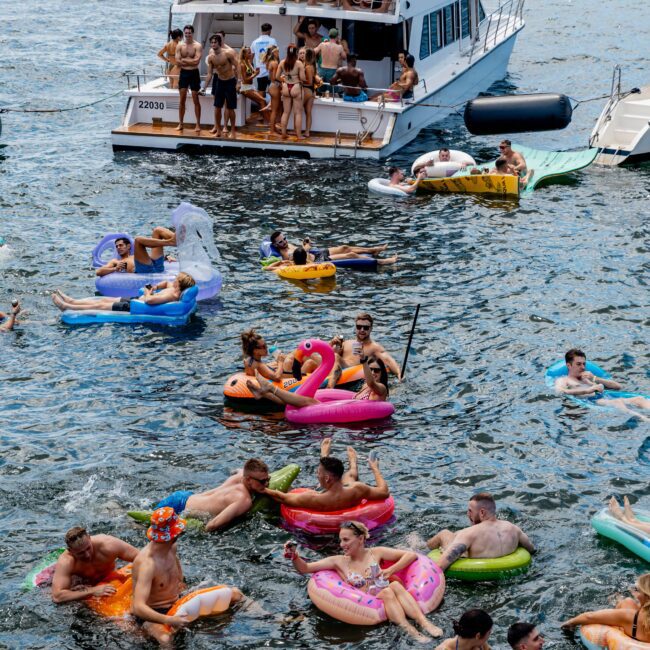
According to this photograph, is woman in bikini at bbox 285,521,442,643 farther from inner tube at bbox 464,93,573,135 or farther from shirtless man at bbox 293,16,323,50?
shirtless man at bbox 293,16,323,50

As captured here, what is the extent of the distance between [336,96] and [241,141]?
239 centimetres

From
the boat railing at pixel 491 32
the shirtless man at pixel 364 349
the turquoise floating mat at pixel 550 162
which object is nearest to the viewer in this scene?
the shirtless man at pixel 364 349

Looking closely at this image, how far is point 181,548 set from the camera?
11.3 m

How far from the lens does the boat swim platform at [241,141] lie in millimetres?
23812

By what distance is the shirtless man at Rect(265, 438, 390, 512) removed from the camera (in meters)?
11.4

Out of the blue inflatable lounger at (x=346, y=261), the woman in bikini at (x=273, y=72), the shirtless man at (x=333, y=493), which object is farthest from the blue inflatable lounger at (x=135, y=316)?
the woman in bikini at (x=273, y=72)

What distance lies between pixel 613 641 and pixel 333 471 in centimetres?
337

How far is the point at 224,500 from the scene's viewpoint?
1159 centimetres

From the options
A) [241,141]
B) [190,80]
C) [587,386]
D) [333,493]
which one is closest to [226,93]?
[190,80]

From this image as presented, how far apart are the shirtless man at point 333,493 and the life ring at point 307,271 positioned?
7007mm

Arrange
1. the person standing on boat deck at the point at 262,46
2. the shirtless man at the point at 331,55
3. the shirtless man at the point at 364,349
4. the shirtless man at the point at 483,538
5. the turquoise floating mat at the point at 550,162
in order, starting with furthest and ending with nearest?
1. the person standing on boat deck at the point at 262,46
2. the shirtless man at the point at 331,55
3. the turquoise floating mat at the point at 550,162
4. the shirtless man at the point at 364,349
5. the shirtless man at the point at 483,538

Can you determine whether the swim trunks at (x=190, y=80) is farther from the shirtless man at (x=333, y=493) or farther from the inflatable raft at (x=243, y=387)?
the shirtless man at (x=333, y=493)

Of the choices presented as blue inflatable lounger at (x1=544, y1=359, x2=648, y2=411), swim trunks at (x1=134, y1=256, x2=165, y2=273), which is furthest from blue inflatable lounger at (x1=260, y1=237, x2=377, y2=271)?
blue inflatable lounger at (x1=544, y1=359, x2=648, y2=411)

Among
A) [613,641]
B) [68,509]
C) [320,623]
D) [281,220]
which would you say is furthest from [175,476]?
[281,220]
